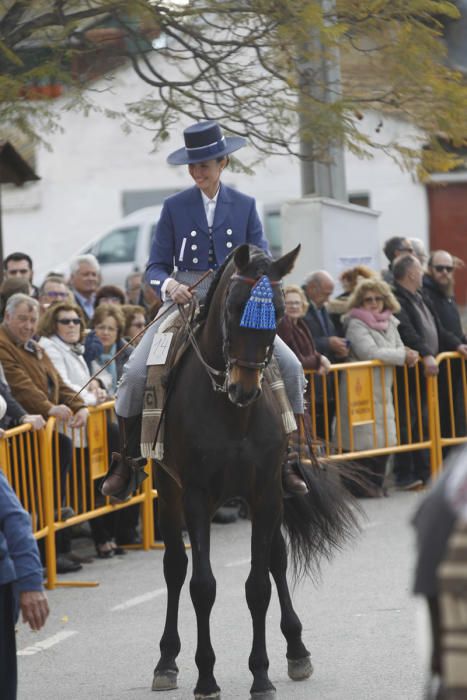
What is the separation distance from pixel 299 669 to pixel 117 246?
19.0 m

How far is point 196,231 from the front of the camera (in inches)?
328

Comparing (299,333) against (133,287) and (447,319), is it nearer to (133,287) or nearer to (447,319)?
(447,319)

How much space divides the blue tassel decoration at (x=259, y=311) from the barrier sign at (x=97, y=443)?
15.8 ft

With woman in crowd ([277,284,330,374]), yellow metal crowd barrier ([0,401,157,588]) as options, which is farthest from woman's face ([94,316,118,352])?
woman in crowd ([277,284,330,374])

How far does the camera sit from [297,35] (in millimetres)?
12742

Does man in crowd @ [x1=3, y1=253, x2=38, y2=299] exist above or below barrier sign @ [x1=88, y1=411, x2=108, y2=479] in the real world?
above

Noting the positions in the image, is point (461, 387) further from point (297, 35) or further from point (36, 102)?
point (36, 102)

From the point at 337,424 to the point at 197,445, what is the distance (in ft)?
22.8

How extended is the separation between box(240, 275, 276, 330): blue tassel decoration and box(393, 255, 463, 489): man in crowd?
785 centimetres

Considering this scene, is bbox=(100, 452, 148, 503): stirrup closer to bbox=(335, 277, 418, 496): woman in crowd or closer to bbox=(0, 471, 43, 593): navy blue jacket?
bbox=(0, 471, 43, 593): navy blue jacket

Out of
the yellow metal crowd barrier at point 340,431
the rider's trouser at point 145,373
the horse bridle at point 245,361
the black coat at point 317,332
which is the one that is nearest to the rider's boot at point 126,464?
the rider's trouser at point 145,373

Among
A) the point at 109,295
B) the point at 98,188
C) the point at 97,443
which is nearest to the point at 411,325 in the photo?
the point at 109,295

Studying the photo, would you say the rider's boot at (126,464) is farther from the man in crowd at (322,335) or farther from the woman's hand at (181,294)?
the man in crowd at (322,335)

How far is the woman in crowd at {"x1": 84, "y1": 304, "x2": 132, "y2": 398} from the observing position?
1237cm
